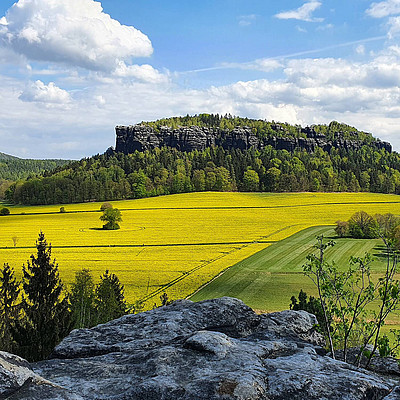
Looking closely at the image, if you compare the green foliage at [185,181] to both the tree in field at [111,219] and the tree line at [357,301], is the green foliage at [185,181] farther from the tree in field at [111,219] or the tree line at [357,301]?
the tree line at [357,301]

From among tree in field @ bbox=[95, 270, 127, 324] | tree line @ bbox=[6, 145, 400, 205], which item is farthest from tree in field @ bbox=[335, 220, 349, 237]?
tree line @ bbox=[6, 145, 400, 205]

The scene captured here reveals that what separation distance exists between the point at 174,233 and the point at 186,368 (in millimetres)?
83859

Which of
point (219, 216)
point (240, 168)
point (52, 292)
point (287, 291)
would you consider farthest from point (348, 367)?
point (240, 168)

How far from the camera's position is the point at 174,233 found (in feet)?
294

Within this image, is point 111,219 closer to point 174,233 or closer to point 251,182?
point 174,233

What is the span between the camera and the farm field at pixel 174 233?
2215 inches

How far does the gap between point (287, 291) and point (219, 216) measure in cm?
6298

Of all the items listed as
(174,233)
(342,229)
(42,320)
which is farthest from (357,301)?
(342,229)

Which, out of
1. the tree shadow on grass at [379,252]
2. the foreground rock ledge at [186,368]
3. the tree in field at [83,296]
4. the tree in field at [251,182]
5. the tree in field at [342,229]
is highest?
the tree in field at [251,182]

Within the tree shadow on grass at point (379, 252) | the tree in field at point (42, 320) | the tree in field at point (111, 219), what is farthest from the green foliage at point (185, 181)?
the tree in field at point (42, 320)

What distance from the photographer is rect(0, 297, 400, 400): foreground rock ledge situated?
5367mm

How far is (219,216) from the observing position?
110188 mm

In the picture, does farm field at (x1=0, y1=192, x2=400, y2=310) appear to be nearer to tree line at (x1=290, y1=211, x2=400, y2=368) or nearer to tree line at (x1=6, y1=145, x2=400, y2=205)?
tree line at (x1=6, y1=145, x2=400, y2=205)

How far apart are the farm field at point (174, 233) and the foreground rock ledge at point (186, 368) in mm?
35070
